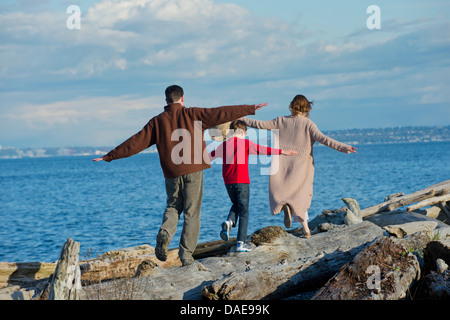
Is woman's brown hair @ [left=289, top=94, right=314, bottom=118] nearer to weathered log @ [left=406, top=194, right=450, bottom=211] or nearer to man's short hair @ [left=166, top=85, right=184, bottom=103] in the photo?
man's short hair @ [left=166, top=85, right=184, bottom=103]

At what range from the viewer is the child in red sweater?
321 inches

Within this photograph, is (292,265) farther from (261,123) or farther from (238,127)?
(261,123)

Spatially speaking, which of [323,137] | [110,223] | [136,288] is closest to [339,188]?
[110,223]

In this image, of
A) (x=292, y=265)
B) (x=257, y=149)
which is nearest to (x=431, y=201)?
(x=257, y=149)

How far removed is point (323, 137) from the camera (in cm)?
849

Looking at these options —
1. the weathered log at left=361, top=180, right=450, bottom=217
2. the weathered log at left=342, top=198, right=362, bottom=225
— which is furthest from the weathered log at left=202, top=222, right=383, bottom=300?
the weathered log at left=361, top=180, right=450, bottom=217

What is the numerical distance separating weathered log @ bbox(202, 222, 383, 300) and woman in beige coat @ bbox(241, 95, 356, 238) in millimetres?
653

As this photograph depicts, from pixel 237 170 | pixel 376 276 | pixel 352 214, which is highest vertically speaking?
pixel 237 170

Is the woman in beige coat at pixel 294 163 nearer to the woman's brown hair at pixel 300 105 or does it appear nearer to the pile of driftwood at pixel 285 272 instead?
the woman's brown hair at pixel 300 105

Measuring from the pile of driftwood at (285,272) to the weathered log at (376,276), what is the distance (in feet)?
0.04

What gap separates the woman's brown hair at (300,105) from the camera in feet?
28.4

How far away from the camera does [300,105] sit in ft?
28.5

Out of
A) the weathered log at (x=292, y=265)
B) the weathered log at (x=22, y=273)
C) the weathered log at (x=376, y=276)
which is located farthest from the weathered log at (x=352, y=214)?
the weathered log at (x=22, y=273)

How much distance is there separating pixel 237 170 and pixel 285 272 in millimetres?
1935
